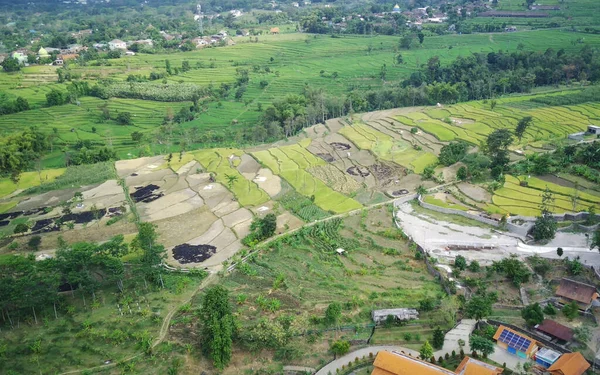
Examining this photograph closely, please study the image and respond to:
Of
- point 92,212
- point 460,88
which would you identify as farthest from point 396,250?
point 460,88

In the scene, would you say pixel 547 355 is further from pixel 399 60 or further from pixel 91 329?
pixel 399 60

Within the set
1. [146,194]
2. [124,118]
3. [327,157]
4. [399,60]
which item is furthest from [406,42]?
[146,194]

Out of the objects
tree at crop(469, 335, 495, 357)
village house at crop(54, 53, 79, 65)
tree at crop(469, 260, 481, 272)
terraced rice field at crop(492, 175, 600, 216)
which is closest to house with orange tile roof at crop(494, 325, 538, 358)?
tree at crop(469, 335, 495, 357)

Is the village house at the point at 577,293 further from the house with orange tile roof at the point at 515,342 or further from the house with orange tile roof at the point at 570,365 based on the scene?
the house with orange tile roof at the point at 570,365

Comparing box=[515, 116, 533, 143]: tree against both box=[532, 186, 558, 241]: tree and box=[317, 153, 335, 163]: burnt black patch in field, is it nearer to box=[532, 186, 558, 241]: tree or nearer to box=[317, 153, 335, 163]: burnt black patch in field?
box=[532, 186, 558, 241]: tree

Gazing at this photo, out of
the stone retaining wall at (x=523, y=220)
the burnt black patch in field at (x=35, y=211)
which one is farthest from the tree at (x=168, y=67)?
the stone retaining wall at (x=523, y=220)
